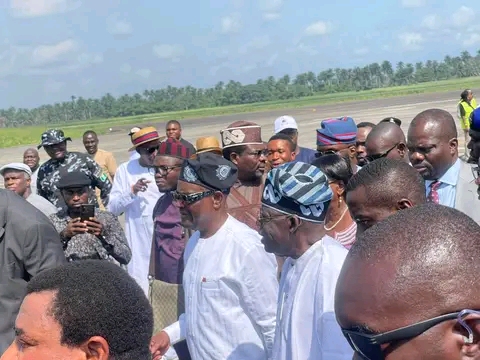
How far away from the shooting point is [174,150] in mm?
6047

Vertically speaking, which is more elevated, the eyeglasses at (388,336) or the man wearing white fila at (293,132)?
the eyeglasses at (388,336)

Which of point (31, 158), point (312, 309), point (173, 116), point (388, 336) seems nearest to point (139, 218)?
point (31, 158)

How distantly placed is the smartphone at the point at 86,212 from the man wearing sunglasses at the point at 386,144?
2369mm

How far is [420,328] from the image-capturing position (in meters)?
1.45

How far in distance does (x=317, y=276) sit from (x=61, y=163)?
19.8ft

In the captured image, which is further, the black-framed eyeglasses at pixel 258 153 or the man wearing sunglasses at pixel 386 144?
the black-framed eyeglasses at pixel 258 153

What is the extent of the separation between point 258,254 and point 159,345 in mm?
741

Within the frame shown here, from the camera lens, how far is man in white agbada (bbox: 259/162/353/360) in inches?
117

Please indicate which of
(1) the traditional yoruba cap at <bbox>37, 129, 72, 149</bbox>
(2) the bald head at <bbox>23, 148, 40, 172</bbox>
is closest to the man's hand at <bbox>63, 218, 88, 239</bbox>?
(1) the traditional yoruba cap at <bbox>37, 129, 72, 149</bbox>

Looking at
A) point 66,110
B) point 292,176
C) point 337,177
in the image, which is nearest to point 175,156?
point 337,177

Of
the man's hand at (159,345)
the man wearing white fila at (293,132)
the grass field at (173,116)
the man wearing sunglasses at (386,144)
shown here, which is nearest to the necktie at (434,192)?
the man wearing sunglasses at (386,144)

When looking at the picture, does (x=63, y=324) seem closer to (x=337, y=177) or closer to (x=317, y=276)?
(x=317, y=276)

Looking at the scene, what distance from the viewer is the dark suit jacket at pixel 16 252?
416 centimetres

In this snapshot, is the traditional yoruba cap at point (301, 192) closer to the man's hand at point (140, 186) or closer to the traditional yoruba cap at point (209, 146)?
the traditional yoruba cap at point (209, 146)
